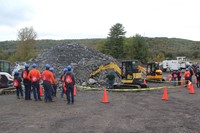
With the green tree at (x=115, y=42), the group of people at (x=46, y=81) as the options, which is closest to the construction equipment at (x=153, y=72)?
the group of people at (x=46, y=81)

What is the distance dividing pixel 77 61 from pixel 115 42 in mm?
42664

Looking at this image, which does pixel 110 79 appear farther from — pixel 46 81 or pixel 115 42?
pixel 115 42

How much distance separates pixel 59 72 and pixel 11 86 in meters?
7.15

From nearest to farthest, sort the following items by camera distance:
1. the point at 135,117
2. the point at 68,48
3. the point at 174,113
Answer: the point at 135,117
the point at 174,113
the point at 68,48

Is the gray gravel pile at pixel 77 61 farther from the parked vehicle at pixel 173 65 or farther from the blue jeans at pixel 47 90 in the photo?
the parked vehicle at pixel 173 65

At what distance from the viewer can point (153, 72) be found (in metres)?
31.6

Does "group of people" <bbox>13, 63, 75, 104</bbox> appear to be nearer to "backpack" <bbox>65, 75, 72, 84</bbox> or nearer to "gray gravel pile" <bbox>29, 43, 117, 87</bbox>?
"backpack" <bbox>65, 75, 72, 84</bbox>

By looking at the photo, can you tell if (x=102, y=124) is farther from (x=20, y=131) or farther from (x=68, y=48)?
(x=68, y=48)

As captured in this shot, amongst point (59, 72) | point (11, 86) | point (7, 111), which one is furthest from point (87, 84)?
point (7, 111)

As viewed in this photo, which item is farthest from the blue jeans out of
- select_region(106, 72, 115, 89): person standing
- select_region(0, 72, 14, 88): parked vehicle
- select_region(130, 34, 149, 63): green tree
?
select_region(130, 34, 149, 63): green tree

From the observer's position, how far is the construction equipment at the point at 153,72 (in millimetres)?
31109

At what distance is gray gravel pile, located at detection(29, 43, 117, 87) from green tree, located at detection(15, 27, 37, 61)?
40832 millimetres

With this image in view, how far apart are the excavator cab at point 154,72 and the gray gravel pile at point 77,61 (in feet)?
14.9

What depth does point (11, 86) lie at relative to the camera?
22562 mm
